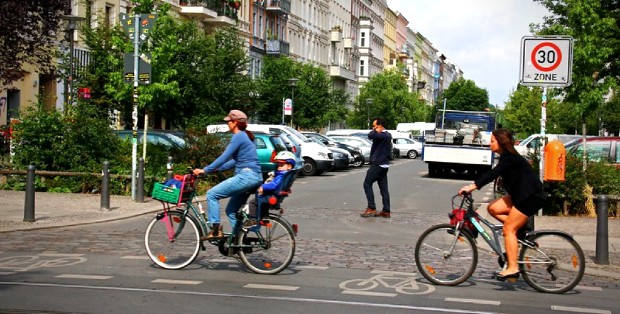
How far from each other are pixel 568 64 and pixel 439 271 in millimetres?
5575

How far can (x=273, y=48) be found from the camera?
233 feet

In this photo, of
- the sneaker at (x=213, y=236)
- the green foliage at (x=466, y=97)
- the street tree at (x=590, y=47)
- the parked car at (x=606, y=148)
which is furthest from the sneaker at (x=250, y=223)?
the green foliage at (x=466, y=97)

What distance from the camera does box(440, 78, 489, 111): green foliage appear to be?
16588 centimetres

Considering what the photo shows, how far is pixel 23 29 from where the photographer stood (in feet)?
78.6

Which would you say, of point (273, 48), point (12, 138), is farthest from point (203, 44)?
point (273, 48)

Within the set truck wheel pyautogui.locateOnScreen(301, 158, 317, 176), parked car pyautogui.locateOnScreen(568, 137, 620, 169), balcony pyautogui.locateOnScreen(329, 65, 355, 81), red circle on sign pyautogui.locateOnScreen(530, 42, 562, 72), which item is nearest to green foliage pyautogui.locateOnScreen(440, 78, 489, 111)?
balcony pyautogui.locateOnScreen(329, 65, 355, 81)

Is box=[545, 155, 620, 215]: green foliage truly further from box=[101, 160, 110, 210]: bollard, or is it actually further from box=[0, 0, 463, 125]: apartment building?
box=[0, 0, 463, 125]: apartment building

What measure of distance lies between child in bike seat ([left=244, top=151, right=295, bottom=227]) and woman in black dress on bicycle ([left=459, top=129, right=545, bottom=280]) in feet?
7.01

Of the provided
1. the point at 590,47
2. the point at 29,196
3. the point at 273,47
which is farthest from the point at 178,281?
the point at 273,47

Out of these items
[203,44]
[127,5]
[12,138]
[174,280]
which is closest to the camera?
[174,280]

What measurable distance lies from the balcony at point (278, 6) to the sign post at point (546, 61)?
57962 millimetres

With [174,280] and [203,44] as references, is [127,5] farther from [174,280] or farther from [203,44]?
[174,280]

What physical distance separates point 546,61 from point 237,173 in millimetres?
6149

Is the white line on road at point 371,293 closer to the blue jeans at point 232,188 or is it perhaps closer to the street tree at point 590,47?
the blue jeans at point 232,188
